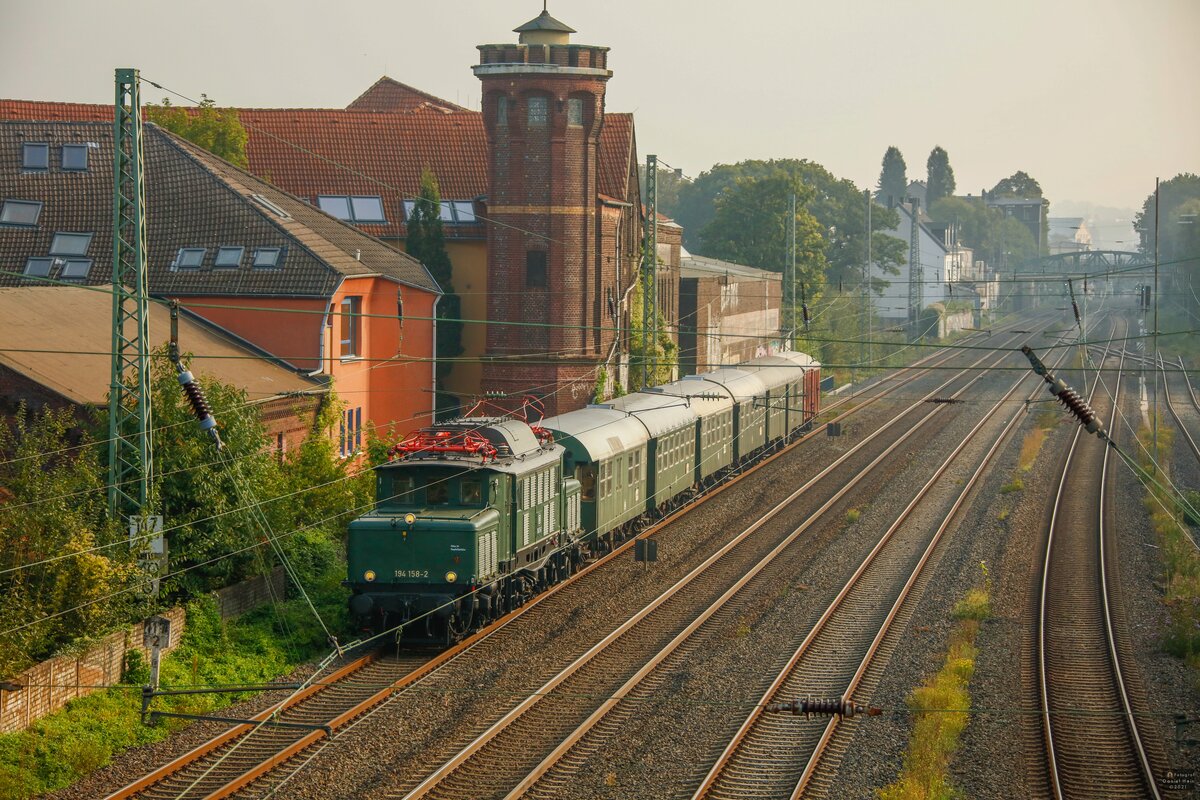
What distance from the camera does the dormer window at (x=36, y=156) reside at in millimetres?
39312

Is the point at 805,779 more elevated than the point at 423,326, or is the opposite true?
the point at 423,326

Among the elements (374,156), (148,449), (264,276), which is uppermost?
(374,156)

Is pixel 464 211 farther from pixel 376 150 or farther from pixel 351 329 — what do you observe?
pixel 351 329

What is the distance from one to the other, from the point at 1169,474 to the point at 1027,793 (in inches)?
1112

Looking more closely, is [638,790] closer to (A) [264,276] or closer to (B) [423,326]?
(A) [264,276]

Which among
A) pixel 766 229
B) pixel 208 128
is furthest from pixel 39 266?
pixel 766 229

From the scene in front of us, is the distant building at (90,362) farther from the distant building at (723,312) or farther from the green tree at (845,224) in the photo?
the green tree at (845,224)

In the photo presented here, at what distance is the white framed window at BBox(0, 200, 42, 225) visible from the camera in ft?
126

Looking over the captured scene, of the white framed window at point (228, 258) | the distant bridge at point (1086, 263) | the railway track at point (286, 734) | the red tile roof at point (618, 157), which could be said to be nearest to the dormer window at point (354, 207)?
the red tile roof at point (618, 157)

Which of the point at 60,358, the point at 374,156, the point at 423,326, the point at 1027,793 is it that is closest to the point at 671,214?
the point at 374,156

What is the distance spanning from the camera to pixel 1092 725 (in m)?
Result: 19.2

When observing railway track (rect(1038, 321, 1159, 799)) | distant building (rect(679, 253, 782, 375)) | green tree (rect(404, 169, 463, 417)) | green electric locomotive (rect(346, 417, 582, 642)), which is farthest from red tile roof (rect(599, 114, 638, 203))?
green electric locomotive (rect(346, 417, 582, 642))

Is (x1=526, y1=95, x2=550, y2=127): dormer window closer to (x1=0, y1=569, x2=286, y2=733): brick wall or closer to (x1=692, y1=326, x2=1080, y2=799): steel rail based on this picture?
(x1=692, y1=326, x2=1080, y2=799): steel rail

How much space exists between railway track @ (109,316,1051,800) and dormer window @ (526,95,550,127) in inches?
1010
